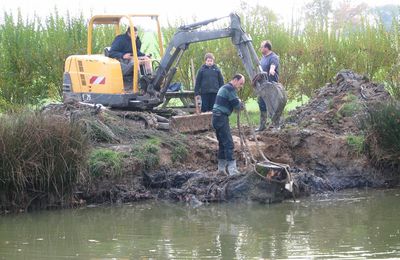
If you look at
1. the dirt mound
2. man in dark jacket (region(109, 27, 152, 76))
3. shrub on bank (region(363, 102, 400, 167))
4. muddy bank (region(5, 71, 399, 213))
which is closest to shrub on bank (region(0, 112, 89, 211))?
muddy bank (region(5, 71, 399, 213))

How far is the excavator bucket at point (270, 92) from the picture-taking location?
19.6m

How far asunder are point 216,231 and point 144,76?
6883 mm

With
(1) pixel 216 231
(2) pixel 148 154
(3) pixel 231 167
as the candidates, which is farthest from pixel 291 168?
(1) pixel 216 231

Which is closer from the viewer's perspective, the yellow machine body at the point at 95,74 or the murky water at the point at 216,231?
the murky water at the point at 216,231

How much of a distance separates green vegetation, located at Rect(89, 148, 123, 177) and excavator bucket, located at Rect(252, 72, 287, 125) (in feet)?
11.4

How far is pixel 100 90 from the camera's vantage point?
21.1 meters

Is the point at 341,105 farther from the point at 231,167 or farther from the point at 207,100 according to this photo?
A: the point at 231,167

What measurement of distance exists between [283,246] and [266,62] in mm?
8822

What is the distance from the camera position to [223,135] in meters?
18.0

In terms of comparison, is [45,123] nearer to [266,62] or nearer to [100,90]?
[100,90]

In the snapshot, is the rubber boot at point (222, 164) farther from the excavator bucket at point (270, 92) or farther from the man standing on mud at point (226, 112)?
the excavator bucket at point (270, 92)

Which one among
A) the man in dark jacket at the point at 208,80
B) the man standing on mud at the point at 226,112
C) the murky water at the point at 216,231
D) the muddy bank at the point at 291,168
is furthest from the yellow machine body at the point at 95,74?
the murky water at the point at 216,231

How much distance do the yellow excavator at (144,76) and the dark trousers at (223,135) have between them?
91.4 inches

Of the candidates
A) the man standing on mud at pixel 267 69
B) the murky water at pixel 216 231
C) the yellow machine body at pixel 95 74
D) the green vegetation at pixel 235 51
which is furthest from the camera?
the green vegetation at pixel 235 51
